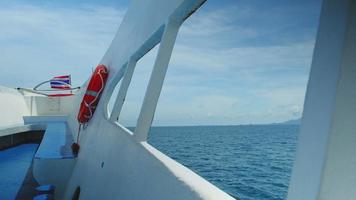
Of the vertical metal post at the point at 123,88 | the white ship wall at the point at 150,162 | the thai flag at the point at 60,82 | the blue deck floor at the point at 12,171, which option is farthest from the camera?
the thai flag at the point at 60,82

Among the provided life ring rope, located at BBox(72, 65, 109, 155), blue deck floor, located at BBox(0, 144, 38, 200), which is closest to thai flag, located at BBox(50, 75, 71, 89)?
blue deck floor, located at BBox(0, 144, 38, 200)

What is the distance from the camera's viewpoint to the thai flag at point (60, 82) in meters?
17.5

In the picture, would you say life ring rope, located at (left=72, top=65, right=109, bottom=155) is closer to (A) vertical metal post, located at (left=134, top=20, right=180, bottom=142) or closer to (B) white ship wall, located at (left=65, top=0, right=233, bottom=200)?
Answer: (B) white ship wall, located at (left=65, top=0, right=233, bottom=200)

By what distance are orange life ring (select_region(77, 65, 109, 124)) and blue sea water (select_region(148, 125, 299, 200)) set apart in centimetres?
346

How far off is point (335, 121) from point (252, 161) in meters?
0.78

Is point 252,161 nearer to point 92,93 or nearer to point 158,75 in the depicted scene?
point 158,75

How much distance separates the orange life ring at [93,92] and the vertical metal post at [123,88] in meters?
1.49

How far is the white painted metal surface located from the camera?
1.91 feet

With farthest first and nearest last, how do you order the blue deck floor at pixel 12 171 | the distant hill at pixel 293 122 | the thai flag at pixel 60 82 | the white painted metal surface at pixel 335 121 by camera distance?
the thai flag at pixel 60 82
the blue deck floor at pixel 12 171
the distant hill at pixel 293 122
the white painted metal surface at pixel 335 121

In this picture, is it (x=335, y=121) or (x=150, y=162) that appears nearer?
(x=335, y=121)

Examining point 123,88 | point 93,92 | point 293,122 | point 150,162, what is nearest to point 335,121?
point 293,122

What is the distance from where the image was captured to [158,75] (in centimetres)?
197

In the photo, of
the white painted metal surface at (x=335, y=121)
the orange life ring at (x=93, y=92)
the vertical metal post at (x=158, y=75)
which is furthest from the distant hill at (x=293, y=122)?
the orange life ring at (x=93, y=92)

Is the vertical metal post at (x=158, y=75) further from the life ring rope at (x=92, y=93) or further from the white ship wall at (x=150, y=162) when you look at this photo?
the life ring rope at (x=92, y=93)
